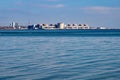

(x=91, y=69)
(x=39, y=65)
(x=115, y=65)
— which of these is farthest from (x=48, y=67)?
(x=115, y=65)

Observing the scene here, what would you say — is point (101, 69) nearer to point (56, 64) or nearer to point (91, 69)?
point (91, 69)

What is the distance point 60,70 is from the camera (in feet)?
59.8

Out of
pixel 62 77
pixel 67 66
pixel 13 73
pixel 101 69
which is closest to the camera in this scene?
pixel 62 77

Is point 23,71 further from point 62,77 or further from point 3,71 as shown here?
point 62,77

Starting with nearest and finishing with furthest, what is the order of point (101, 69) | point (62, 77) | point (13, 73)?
point (62, 77)
point (13, 73)
point (101, 69)

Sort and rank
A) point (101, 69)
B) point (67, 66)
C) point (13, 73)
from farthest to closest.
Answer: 1. point (67, 66)
2. point (101, 69)
3. point (13, 73)

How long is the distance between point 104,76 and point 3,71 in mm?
5408

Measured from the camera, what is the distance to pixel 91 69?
733 inches

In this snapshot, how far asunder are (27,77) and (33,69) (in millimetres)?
2770

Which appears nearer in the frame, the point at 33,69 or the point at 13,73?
the point at 13,73

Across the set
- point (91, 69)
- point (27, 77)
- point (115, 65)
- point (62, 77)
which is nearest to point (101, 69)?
point (91, 69)

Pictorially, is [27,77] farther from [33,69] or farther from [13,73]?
[33,69]

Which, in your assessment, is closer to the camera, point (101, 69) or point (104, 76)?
point (104, 76)

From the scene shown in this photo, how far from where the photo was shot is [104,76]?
16281 mm
